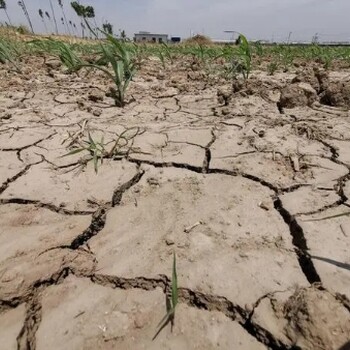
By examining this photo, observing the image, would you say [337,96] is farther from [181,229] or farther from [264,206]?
[181,229]

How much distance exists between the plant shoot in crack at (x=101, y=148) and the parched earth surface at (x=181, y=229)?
22mm

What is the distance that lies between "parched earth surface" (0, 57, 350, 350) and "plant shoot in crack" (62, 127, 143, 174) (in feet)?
0.07

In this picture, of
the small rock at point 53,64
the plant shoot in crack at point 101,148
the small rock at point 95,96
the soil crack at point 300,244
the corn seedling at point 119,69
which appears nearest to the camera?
the soil crack at point 300,244

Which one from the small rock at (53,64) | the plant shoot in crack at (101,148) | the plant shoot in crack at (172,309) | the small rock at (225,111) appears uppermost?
the plant shoot in crack at (172,309)

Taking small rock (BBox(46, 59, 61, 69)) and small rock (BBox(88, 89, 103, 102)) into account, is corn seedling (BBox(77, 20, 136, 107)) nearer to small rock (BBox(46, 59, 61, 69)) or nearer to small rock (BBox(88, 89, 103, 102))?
small rock (BBox(88, 89, 103, 102))

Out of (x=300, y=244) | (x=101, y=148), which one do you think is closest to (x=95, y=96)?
(x=101, y=148)

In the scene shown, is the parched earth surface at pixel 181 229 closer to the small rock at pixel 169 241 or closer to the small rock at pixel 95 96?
the small rock at pixel 169 241

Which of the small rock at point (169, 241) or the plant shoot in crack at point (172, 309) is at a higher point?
the plant shoot in crack at point (172, 309)

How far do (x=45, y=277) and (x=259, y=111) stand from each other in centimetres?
160

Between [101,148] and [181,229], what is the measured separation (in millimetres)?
707

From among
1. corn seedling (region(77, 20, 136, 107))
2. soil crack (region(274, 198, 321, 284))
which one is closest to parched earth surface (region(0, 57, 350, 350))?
soil crack (region(274, 198, 321, 284))

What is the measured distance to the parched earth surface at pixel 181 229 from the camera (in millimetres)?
708

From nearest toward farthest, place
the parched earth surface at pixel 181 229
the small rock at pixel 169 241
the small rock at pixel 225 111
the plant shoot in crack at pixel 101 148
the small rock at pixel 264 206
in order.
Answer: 1. the parched earth surface at pixel 181 229
2. the small rock at pixel 169 241
3. the small rock at pixel 264 206
4. the plant shoot in crack at pixel 101 148
5. the small rock at pixel 225 111

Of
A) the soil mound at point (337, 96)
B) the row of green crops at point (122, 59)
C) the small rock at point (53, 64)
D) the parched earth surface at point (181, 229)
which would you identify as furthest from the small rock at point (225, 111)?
the small rock at point (53, 64)
